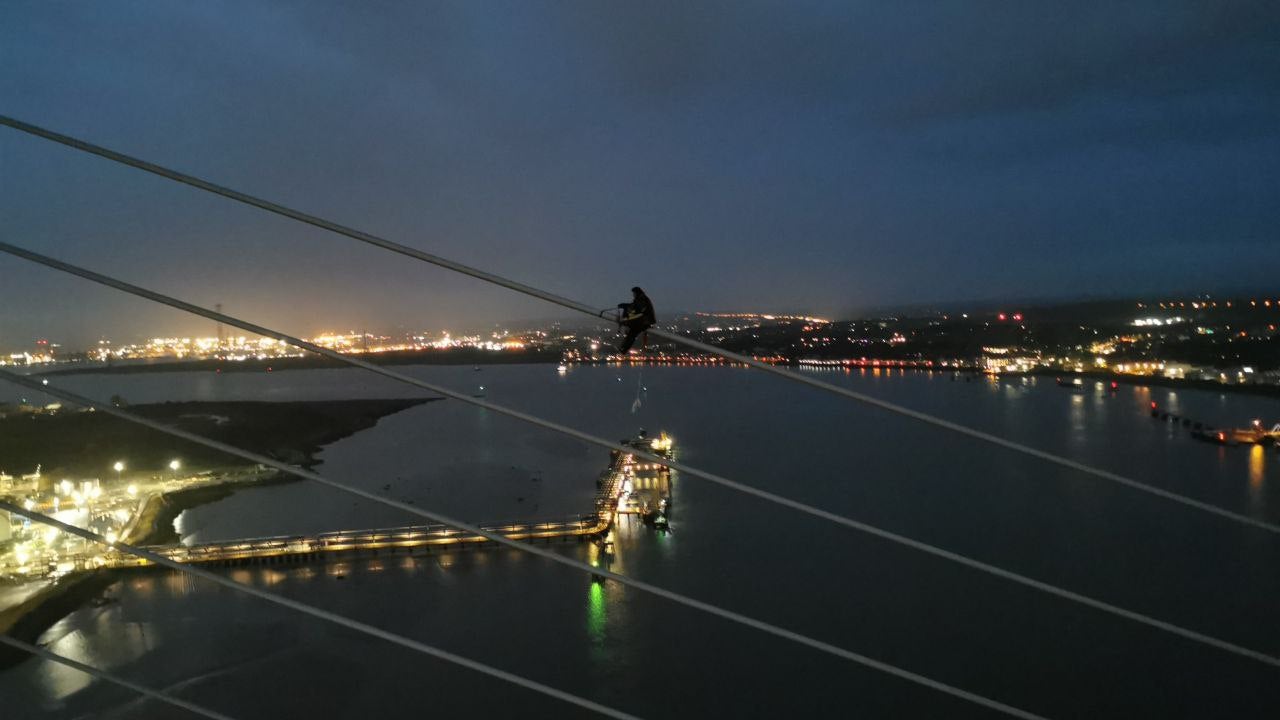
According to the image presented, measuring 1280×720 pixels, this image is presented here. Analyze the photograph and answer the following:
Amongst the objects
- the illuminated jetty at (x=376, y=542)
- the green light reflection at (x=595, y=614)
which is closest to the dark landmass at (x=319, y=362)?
the illuminated jetty at (x=376, y=542)

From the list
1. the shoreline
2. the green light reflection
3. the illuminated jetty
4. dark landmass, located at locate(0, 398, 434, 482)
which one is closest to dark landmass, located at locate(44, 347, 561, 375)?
dark landmass, located at locate(0, 398, 434, 482)

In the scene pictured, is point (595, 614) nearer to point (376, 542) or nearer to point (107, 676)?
point (376, 542)

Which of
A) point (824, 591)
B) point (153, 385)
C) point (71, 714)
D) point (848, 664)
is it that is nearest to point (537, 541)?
point (824, 591)

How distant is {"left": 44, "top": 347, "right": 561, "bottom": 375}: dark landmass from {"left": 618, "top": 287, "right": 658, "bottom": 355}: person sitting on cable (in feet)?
75.2

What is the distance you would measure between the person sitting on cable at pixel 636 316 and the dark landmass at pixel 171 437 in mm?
7995

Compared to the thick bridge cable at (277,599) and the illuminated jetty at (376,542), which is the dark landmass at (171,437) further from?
the thick bridge cable at (277,599)

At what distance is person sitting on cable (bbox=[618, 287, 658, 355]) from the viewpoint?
0.58m

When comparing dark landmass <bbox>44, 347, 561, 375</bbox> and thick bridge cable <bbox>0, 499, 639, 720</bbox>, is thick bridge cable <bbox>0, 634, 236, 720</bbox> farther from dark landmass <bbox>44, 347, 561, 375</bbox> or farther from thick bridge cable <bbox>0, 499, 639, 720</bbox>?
dark landmass <bbox>44, 347, 561, 375</bbox>

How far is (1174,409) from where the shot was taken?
13195 mm

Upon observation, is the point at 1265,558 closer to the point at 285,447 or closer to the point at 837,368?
the point at 285,447

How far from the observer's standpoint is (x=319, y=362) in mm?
31938

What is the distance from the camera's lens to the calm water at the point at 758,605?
3.94m

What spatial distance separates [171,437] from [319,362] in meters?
22.5

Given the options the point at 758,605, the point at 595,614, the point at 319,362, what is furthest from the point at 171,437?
the point at 319,362
